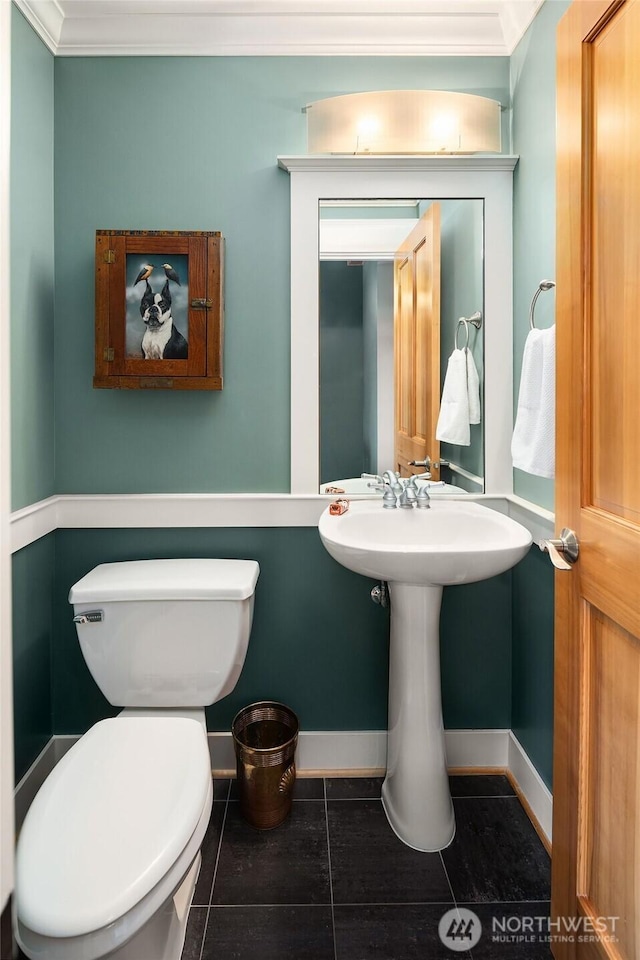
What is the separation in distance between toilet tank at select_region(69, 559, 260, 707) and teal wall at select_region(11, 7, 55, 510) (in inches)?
15.4

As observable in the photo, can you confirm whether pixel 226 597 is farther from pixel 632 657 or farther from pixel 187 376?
pixel 632 657

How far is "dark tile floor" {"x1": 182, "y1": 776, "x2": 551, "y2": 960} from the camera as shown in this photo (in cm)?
138

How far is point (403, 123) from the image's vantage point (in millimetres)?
1896

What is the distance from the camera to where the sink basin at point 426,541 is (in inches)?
56.2

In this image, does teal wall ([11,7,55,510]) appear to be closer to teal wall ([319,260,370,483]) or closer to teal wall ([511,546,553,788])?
teal wall ([319,260,370,483])

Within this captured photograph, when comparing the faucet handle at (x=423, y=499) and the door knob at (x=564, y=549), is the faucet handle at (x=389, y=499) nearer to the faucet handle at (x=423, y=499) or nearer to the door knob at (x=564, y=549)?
the faucet handle at (x=423, y=499)

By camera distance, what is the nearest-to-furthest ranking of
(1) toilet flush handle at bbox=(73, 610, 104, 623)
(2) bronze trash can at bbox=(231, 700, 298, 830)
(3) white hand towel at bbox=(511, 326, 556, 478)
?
(3) white hand towel at bbox=(511, 326, 556, 478) → (1) toilet flush handle at bbox=(73, 610, 104, 623) → (2) bronze trash can at bbox=(231, 700, 298, 830)

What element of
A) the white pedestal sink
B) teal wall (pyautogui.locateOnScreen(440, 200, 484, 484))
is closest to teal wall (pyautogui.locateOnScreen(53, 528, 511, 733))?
the white pedestal sink

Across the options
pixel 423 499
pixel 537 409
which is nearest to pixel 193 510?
pixel 423 499

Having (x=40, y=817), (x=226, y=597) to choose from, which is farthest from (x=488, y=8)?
(x=40, y=817)

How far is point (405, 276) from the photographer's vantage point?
76.3 inches

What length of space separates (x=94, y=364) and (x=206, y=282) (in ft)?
1.44

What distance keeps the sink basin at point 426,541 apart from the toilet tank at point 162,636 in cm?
35

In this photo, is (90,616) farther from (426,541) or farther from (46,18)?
(46,18)
